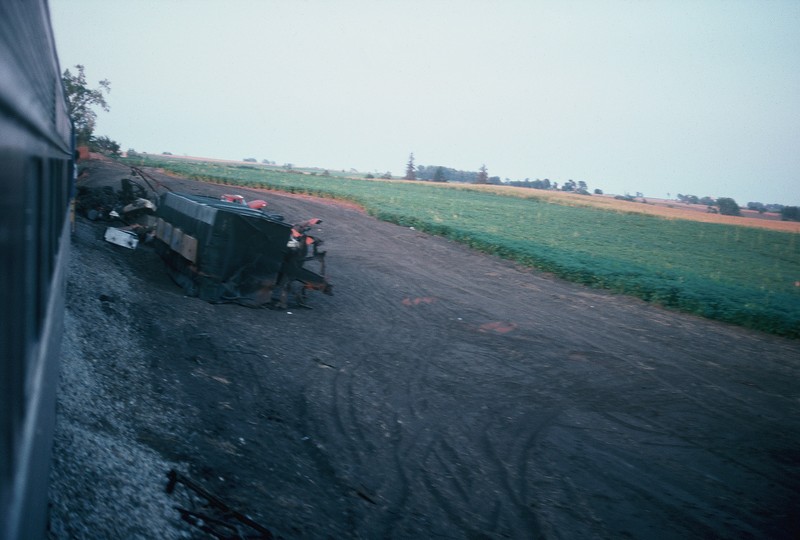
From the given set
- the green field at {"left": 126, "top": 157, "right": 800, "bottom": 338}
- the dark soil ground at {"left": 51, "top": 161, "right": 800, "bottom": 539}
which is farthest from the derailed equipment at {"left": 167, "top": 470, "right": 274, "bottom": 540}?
the green field at {"left": 126, "top": 157, "right": 800, "bottom": 338}

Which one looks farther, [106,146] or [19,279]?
[106,146]

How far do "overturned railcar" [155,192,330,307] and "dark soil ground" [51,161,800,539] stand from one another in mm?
472

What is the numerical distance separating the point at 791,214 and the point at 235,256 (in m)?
88.5

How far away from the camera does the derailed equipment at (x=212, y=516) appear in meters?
4.07

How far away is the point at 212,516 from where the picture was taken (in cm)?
423

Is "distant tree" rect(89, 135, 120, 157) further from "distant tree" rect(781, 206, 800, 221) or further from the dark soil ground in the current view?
"distant tree" rect(781, 206, 800, 221)

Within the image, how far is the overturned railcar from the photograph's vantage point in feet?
34.0

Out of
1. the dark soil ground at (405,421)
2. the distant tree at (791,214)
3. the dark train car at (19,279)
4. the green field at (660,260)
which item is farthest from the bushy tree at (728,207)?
the dark train car at (19,279)

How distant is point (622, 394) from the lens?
8812mm

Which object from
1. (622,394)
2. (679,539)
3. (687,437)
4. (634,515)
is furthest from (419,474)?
(622,394)

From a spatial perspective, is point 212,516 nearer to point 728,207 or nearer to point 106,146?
point 106,146

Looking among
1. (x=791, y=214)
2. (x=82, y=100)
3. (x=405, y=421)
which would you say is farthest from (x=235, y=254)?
(x=791, y=214)

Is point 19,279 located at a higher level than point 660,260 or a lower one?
higher

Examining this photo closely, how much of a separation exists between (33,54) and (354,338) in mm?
8400
